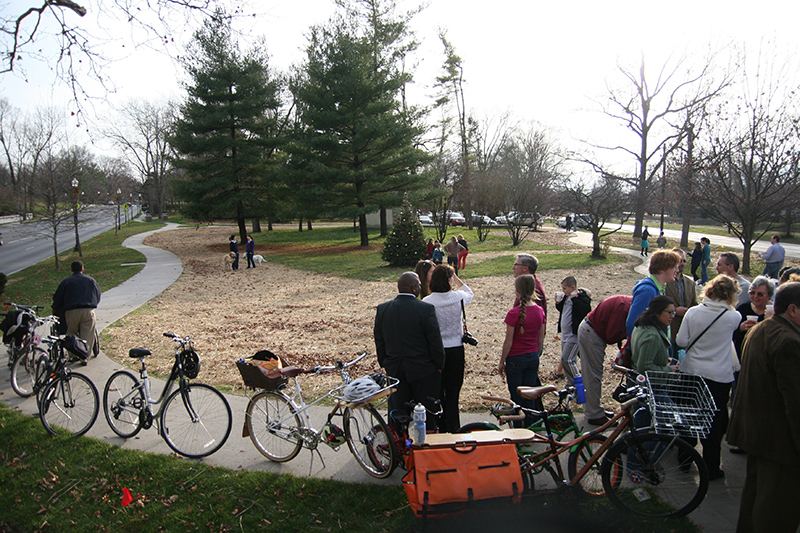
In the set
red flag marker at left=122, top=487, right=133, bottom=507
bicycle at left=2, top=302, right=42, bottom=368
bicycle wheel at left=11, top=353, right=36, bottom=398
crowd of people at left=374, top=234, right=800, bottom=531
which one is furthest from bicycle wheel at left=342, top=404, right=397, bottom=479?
bicycle at left=2, top=302, right=42, bottom=368

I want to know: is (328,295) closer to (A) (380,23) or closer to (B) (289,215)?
(B) (289,215)

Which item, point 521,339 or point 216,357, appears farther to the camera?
point 216,357

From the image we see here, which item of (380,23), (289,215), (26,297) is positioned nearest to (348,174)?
(289,215)

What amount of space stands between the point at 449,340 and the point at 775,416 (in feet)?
8.37

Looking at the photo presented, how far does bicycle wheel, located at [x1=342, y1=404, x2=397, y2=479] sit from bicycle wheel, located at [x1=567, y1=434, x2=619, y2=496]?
1430 mm

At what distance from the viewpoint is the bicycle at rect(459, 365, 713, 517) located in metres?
3.56

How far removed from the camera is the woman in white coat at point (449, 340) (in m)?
4.75

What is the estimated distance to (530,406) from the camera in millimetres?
5082

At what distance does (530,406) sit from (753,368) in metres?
2.36

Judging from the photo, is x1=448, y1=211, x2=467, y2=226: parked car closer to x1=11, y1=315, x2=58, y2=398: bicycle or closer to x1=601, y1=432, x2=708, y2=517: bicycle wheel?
x1=11, y1=315, x2=58, y2=398: bicycle

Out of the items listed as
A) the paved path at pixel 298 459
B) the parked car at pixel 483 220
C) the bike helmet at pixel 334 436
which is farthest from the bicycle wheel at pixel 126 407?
the parked car at pixel 483 220

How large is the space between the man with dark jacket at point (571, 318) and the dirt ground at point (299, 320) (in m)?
1.03

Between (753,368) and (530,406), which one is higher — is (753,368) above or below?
above

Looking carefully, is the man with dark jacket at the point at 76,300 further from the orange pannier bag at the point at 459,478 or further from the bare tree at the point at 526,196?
the bare tree at the point at 526,196
